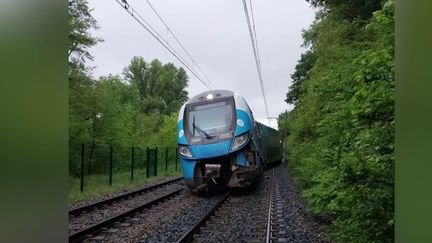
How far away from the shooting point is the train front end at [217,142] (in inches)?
512

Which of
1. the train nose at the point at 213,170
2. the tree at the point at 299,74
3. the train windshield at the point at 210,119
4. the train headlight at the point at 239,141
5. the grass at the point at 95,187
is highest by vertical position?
the tree at the point at 299,74

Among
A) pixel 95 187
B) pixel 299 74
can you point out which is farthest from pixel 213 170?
pixel 299 74

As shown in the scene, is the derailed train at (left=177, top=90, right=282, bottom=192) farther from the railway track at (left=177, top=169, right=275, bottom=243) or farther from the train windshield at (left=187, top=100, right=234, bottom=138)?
the railway track at (left=177, top=169, right=275, bottom=243)

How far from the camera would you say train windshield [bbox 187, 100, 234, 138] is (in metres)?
13.4

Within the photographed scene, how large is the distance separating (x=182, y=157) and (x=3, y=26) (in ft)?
39.7

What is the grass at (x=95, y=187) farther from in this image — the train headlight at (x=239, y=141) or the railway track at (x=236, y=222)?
the train headlight at (x=239, y=141)

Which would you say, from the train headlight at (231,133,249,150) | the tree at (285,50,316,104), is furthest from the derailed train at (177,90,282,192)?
the tree at (285,50,316,104)

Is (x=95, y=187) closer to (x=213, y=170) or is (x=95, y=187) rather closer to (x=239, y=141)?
(x=213, y=170)

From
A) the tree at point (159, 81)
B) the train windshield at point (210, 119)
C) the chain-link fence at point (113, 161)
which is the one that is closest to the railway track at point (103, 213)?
the train windshield at point (210, 119)

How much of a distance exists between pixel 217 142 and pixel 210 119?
2.80 ft

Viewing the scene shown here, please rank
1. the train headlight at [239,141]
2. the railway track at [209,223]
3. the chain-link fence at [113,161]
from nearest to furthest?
the railway track at [209,223] < the train headlight at [239,141] < the chain-link fence at [113,161]

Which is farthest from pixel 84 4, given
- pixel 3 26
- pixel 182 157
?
pixel 3 26

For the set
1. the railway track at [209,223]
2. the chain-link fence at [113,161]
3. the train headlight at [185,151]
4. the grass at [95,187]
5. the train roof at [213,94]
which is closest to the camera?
the railway track at [209,223]

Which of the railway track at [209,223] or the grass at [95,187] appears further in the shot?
the grass at [95,187]
